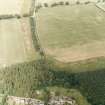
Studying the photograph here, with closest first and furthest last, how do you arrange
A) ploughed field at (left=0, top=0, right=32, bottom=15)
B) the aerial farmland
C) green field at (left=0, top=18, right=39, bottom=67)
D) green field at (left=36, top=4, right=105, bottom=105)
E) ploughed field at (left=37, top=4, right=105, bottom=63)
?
the aerial farmland → green field at (left=36, top=4, right=105, bottom=105) → green field at (left=0, top=18, right=39, bottom=67) → ploughed field at (left=37, top=4, right=105, bottom=63) → ploughed field at (left=0, top=0, right=32, bottom=15)

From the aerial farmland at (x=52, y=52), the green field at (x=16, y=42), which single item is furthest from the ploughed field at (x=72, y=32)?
the green field at (x=16, y=42)

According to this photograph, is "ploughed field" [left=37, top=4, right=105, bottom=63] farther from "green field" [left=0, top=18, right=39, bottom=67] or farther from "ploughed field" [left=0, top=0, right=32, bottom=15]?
"ploughed field" [left=0, top=0, right=32, bottom=15]

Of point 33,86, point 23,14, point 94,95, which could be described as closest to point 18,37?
point 23,14

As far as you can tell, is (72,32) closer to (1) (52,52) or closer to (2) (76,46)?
(2) (76,46)

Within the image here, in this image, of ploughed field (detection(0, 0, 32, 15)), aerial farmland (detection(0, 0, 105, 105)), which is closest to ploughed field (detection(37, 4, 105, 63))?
aerial farmland (detection(0, 0, 105, 105))

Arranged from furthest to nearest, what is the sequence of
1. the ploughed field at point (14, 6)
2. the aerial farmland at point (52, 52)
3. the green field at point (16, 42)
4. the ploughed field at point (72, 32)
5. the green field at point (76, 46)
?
the ploughed field at point (14, 6), the ploughed field at point (72, 32), the green field at point (16, 42), the green field at point (76, 46), the aerial farmland at point (52, 52)

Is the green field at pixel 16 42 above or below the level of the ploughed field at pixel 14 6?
below

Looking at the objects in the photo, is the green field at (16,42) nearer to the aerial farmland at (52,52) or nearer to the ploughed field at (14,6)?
the aerial farmland at (52,52)
